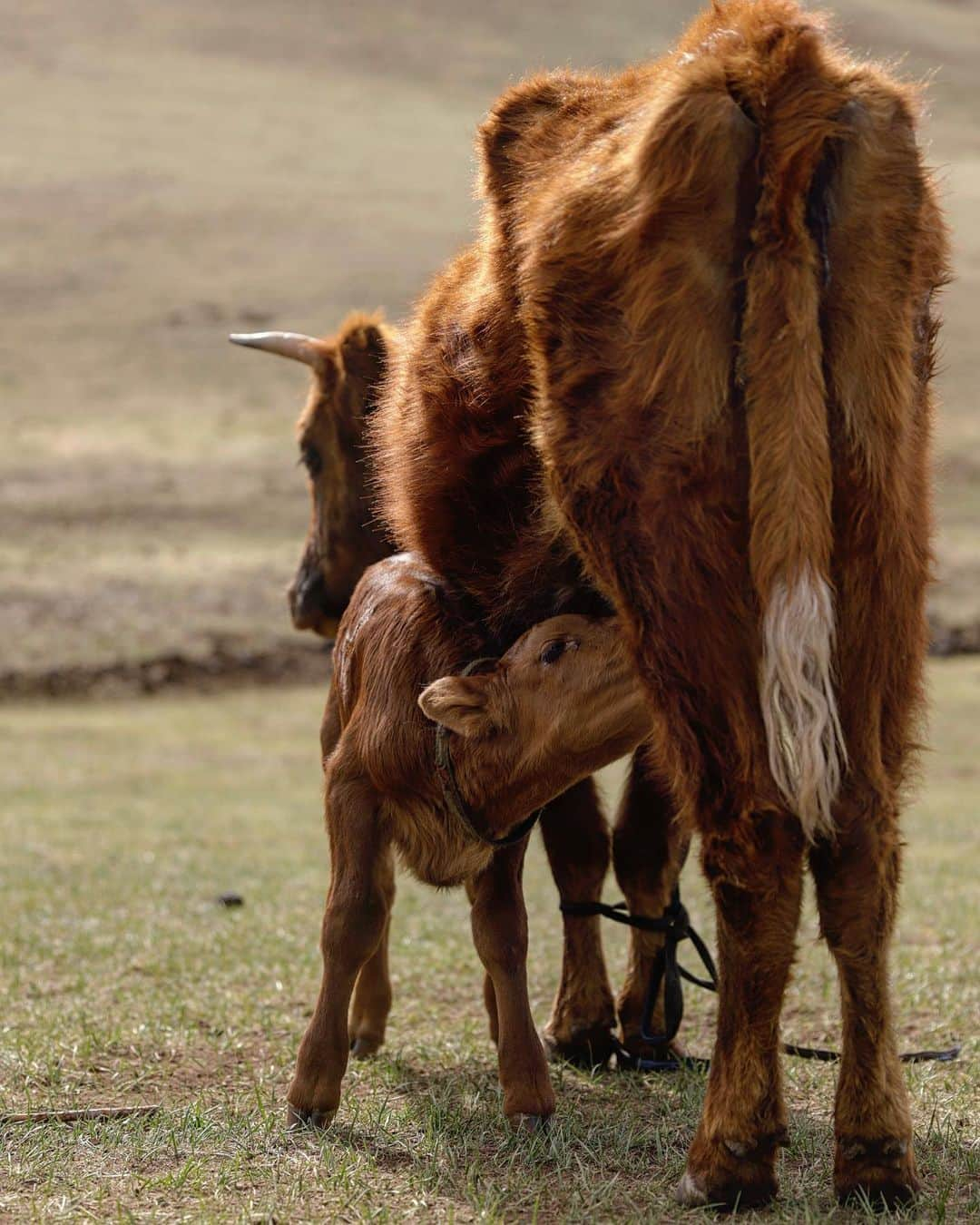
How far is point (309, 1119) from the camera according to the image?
414 cm

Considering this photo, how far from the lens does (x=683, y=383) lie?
3334 millimetres

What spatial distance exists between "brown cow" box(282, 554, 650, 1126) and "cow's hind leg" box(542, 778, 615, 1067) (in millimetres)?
639

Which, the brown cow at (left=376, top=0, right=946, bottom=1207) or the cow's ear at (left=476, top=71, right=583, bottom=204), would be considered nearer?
the brown cow at (left=376, top=0, right=946, bottom=1207)

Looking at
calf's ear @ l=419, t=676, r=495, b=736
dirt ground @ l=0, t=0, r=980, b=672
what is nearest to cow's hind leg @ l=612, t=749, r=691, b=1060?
calf's ear @ l=419, t=676, r=495, b=736

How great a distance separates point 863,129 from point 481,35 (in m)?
59.4

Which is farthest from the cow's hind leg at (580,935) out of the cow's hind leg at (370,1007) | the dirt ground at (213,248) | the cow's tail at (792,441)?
the cow's tail at (792,441)

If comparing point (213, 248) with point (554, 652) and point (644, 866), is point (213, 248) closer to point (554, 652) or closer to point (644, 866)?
point (644, 866)

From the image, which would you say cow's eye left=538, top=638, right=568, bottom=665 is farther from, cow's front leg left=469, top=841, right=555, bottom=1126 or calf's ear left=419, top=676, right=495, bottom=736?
cow's front leg left=469, top=841, right=555, bottom=1126

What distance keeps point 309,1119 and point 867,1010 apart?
1.49 m

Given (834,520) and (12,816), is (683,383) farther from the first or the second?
(12,816)

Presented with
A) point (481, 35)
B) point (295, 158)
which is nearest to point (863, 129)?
point (295, 158)

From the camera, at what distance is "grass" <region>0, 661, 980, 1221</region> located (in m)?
3.58

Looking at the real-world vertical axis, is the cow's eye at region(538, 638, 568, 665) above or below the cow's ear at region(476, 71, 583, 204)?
below

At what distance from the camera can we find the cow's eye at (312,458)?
6.04 m
